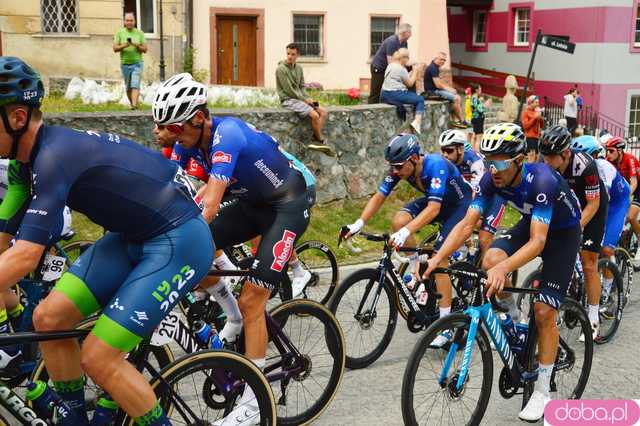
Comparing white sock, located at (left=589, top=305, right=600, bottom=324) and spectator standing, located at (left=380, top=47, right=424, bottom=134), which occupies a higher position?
spectator standing, located at (left=380, top=47, right=424, bottom=134)

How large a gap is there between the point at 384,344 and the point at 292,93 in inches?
252

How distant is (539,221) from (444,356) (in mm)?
1099

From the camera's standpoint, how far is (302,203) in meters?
5.68

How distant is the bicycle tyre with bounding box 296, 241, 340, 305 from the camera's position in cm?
821

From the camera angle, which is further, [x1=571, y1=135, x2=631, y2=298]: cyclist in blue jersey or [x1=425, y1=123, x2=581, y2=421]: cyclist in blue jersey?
[x1=571, y1=135, x2=631, y2=298]: cyclist in blue jersey

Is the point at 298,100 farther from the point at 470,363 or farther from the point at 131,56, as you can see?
the point at 470,363

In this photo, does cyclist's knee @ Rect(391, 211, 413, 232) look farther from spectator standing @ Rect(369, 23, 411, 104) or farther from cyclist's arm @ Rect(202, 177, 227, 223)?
spectator standing @ Rect(369, 23, 411, 104)

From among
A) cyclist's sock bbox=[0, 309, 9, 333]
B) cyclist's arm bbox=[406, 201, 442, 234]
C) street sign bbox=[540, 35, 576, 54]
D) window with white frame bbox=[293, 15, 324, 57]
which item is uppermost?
window with white frame bbox=[293, 15, 324, 57]

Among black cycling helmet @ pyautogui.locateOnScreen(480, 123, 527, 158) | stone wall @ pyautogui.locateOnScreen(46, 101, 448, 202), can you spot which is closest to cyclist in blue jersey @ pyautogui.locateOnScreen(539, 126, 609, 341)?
black cycling helmet @ pyautogui.locateOnScreen(480, 123, 527, 158)

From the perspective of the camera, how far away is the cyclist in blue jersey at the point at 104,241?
3611 millimetres

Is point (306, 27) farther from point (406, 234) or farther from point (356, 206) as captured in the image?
point (406, 234)

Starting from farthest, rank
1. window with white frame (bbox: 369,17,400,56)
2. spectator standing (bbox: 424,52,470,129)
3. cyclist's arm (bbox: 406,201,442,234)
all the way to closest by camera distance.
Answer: window with white frame (bbox: 369,17,400,56) → spectator standing (bbox: 424,52,470,129) → cyclist's arm (bbox: 406,201,442,234)

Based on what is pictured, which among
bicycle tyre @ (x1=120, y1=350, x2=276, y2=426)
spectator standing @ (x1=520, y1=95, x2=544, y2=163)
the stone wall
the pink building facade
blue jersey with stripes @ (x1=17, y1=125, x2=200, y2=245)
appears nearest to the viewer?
blue jersey with stripes @ (x1=17, y1=125, x2=200, y2=245)

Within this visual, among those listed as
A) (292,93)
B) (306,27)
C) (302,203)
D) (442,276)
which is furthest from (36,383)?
(306,27)
